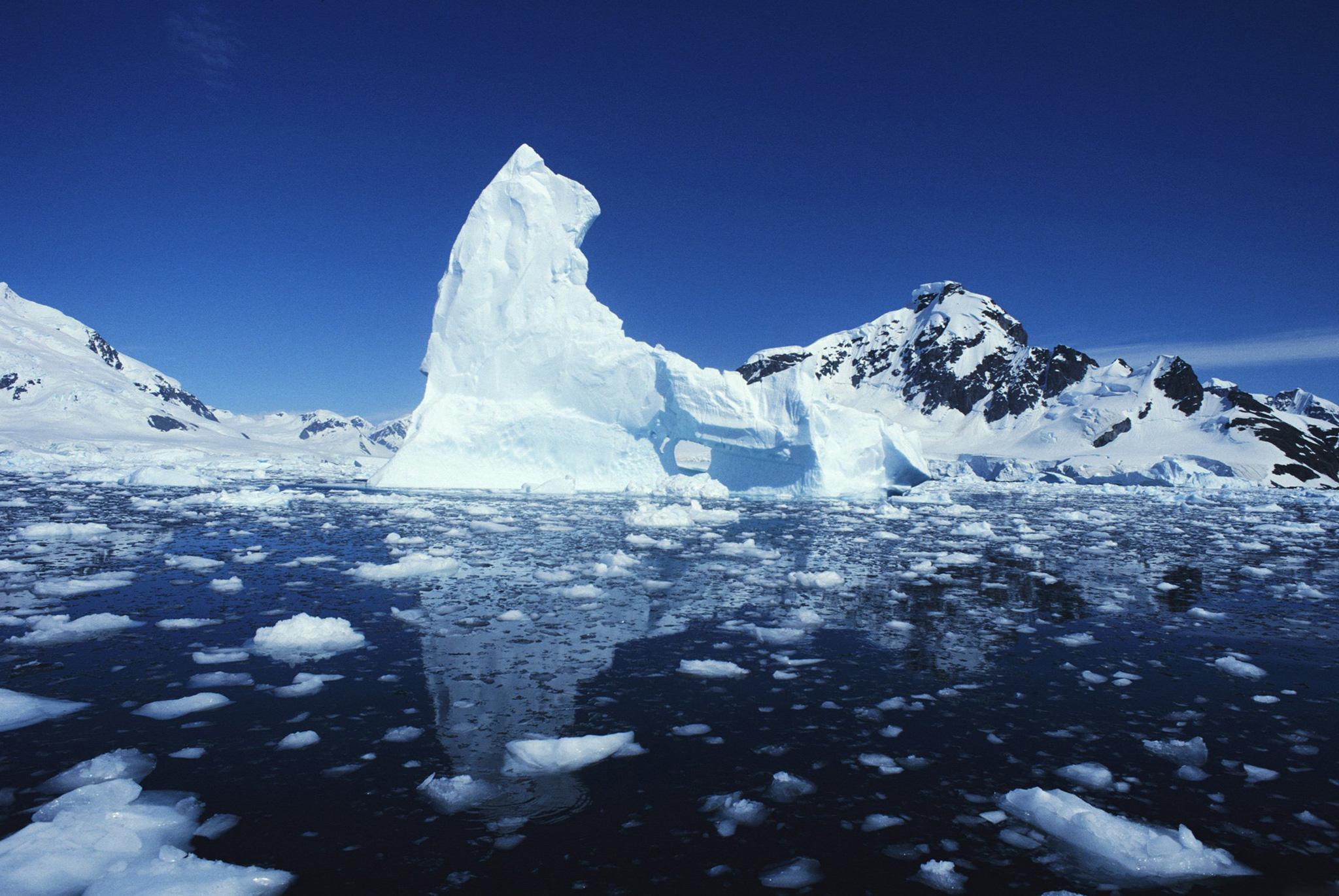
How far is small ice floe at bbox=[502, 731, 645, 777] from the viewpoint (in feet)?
10.6

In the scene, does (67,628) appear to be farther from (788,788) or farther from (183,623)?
(788,788)

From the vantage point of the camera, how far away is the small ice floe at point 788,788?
301cm

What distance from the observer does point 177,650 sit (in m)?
4.77

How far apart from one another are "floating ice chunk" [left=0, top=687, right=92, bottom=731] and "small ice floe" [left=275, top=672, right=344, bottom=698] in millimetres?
954

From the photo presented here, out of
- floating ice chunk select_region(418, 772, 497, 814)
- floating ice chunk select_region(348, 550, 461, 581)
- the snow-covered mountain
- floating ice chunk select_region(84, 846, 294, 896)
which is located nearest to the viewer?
floating ice chunk select_region(84, 846, 294, 896)

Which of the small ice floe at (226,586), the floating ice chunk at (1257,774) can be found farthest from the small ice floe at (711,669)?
the small ice floe at (226,586)

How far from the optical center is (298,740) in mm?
3400

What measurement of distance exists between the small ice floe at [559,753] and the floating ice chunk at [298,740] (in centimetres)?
98

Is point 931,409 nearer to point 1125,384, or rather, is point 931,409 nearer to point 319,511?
point 1125,384

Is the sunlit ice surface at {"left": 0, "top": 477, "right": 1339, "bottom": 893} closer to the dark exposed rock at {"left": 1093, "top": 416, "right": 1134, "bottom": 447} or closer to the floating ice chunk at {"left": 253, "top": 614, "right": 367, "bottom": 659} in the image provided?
the floating ice chunk at {"left": 253, "top": 614, "right": 367, "bottom": 659}

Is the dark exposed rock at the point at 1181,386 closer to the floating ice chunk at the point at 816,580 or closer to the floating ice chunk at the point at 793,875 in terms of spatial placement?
the floating ice chunk at the point at 816,580

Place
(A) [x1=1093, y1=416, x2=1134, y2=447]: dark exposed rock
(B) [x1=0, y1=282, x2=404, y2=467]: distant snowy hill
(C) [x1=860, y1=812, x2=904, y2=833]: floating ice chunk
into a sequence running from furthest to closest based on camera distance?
(B) [x1=0, y1=282, x2=404, y2=467]: distant snowy hill < (A) [x1=1093, y1=416, x2=1134, y2=447]: dark exposed rock < (C) [x1=860, y1=812, x2=904, y2=833]: floating ice chunk

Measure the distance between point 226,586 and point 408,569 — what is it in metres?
1.77

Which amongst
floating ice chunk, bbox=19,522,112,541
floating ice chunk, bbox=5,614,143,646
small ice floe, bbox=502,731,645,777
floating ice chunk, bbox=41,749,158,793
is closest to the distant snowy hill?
floating ice chunk, bbox=19,522,112,541
